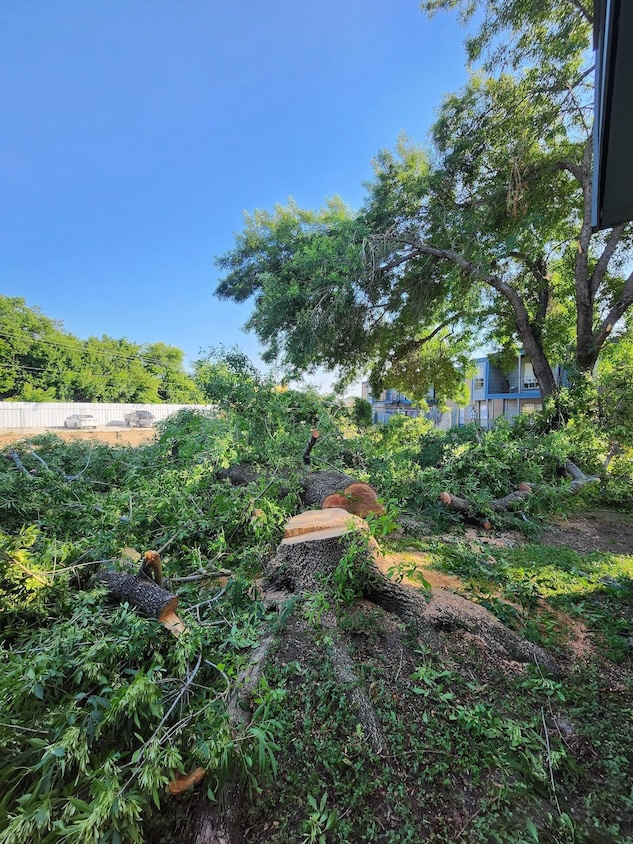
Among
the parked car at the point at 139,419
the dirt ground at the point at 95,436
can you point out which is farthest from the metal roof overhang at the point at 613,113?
the parked car at the point at 139,419

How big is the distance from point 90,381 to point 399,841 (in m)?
31.8

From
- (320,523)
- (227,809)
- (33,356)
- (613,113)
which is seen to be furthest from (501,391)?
(33,356)

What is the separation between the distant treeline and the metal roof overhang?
23638 millimetres

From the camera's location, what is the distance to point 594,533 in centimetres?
474

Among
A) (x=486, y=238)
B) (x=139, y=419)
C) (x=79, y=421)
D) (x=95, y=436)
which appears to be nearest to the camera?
(x=486, y=238)

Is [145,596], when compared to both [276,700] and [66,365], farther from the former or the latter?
[66,365]

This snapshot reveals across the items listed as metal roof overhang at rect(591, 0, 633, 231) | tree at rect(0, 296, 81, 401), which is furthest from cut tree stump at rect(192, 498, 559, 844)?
tree at rect(0, 296, 81, 401)

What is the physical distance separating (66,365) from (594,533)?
105ft

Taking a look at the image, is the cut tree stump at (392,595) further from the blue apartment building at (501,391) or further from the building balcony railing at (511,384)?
the building balcony railing at (511,384)

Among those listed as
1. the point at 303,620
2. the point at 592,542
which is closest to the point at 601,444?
the point at 592,542

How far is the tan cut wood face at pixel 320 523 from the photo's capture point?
2448 millimetres

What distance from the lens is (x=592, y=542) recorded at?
14.4 ft

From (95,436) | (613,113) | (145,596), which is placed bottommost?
(145,596)

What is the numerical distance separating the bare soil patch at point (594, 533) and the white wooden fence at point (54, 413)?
574 inches
